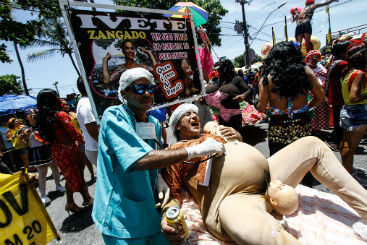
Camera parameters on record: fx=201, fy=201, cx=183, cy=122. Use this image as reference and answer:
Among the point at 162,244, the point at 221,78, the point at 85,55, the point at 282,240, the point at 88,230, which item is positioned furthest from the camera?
the point at 221,78

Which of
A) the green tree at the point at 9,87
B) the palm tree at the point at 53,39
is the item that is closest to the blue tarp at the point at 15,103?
the palm tree at the point at 53,39

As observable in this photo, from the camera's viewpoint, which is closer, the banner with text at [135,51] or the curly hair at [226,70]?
the banner with text at [135,51]

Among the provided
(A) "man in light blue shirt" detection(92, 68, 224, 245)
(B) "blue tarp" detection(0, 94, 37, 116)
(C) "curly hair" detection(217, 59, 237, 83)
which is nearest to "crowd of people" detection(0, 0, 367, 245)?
(A) "man in light blue shirt" detection(92, 68, 224, 245)

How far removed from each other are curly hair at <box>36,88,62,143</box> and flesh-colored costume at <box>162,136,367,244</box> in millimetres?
2277

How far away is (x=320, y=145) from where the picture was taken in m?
1.70

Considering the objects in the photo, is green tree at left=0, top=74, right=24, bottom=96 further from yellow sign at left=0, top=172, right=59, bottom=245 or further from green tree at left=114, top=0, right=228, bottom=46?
yellow sign at left=0, top=172, right=59, bottom=245

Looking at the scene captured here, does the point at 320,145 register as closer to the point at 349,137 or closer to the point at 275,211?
the point at 275,211

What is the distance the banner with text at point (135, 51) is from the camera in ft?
6.25

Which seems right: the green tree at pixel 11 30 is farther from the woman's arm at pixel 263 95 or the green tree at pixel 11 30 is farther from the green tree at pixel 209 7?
the green tree at pixel 209 7

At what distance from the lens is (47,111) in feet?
9.74

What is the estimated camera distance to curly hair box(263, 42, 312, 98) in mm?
2014

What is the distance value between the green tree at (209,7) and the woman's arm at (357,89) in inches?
667

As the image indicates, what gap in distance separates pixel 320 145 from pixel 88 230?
3029 mm

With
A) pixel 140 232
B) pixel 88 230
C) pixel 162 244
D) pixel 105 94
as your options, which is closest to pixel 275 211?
pixel 162 244
